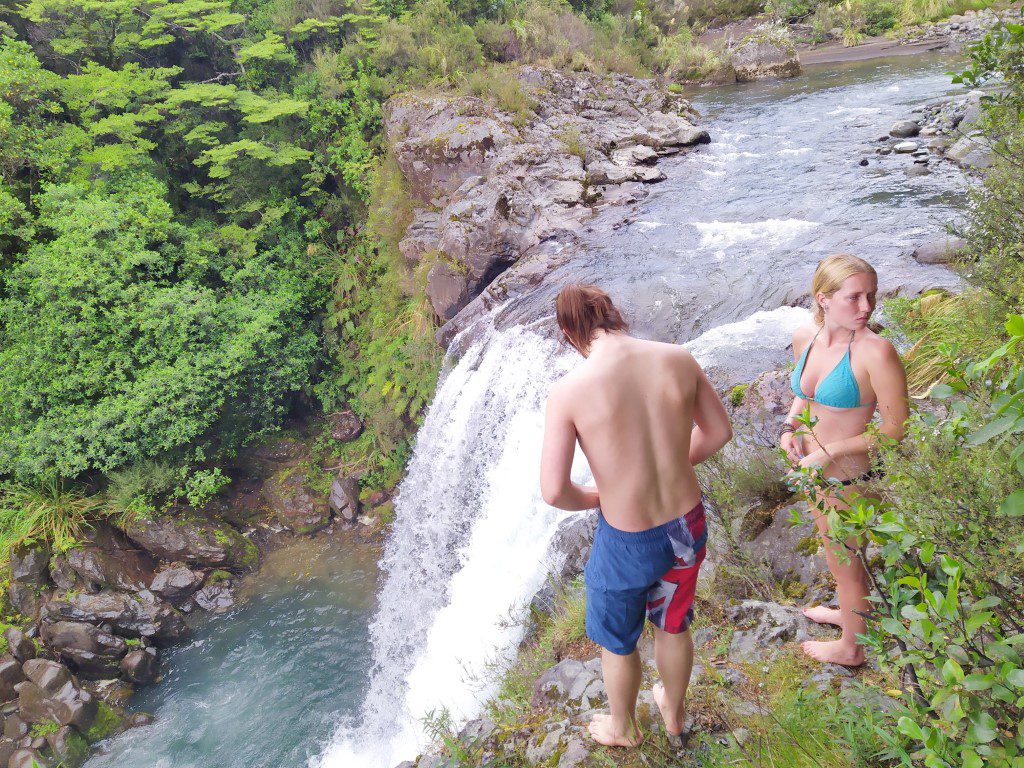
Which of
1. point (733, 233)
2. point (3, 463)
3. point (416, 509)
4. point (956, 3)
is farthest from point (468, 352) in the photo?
point (956, 3)

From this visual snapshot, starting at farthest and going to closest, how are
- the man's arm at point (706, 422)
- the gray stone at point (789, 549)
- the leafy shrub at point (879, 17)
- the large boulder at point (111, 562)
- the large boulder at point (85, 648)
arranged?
1. the leafy shrub at point (879, 17)
2. the large boulder at point (111, 562)
3. the large boulder at point (85, 648)
4. the gray stone at point (789, 549)
5. the man's arm at point (706, 422)

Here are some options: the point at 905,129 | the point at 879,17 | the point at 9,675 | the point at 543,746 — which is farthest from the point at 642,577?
the point at 879,17

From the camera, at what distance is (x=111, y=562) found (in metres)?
9.04

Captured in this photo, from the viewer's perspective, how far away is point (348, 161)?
41.7 feet

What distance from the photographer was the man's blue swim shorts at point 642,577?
Answer: 2252 millimetres

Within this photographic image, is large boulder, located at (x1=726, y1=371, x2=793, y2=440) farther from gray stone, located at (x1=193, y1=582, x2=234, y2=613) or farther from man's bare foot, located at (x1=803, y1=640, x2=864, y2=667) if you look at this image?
gray stone, located at (x1=193, y1=582, x2=234, y2=613)

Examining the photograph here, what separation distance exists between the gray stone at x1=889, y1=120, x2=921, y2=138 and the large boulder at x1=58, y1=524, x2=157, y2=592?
572 inches

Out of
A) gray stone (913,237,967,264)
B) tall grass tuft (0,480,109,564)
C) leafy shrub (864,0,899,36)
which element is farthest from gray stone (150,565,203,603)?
leafy shrub (864,0,899,36)

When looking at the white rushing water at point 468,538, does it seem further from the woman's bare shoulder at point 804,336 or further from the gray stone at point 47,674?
the gray stone at point 47,674

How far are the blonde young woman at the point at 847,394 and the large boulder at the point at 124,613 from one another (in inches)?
362

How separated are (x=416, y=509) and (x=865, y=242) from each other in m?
6.72

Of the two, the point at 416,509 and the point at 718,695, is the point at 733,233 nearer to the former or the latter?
the point at 416,509

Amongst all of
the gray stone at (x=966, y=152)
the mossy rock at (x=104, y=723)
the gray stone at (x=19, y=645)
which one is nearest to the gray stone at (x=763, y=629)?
the gray stone at (x=966, y=152)

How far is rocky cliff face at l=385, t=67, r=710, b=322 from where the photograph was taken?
9648 mm
